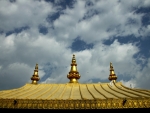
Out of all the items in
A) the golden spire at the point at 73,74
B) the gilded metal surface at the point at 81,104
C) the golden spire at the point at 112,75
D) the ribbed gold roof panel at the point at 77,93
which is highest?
the golden spire at the point at 112,75

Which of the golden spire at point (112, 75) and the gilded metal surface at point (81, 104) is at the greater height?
the golden spire at point (112, 75)

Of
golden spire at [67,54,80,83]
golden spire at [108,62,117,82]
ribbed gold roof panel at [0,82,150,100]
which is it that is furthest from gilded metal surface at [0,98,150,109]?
golden spire at [108,62,117,82]

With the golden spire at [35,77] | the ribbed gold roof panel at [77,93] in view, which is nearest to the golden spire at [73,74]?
the ribbed gold roof panel at [77,93]

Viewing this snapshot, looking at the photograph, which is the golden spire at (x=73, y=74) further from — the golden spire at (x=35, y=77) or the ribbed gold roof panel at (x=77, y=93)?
the golden spire at (x=35, y=77)

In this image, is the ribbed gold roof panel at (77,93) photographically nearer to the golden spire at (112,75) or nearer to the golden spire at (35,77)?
the golden spire at (35,77)

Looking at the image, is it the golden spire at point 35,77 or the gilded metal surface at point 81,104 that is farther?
the golden spire at point 35,77

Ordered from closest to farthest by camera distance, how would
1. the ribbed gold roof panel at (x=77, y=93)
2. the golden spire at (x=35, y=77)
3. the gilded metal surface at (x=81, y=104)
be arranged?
the gilded metal surface at (x=81, y=104) → the ribbed gold roof panel at (x=77, y=93) → the golden spire at (x=35, y=77)

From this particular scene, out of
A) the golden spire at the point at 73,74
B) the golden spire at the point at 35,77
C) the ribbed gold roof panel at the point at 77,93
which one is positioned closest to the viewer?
the ribbed gold roof panel at the point at 77,93

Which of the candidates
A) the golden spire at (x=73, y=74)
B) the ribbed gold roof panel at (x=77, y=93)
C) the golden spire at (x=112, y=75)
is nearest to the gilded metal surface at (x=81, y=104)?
the ribbed gold roof panel at (x=77, y=93)

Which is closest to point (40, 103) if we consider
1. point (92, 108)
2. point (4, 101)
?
point (4, 101)

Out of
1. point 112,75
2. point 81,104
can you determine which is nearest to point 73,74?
point 81,104

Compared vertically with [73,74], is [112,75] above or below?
above

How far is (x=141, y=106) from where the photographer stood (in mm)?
7637

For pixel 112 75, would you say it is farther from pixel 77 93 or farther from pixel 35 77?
pixel 77 93
